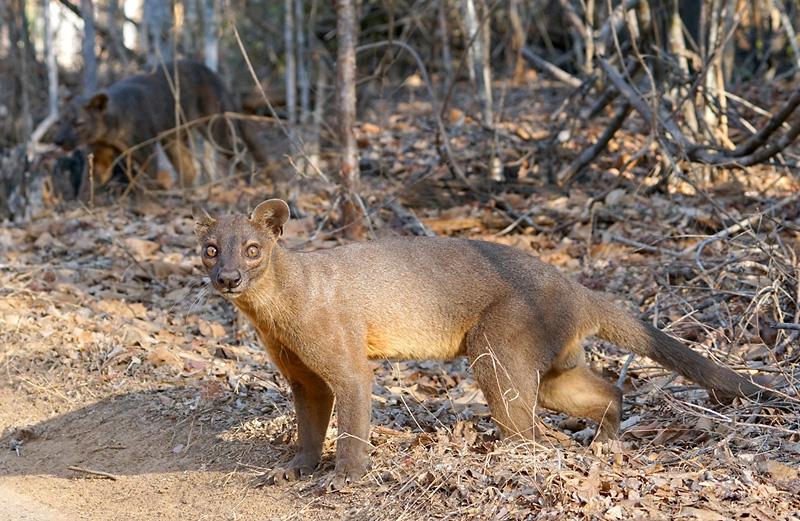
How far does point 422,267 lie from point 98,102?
25.6 feet

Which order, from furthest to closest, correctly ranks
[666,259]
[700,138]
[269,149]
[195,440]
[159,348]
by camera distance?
[269,149]
[700,138]
[666,259]
[159,348]
[195,440]

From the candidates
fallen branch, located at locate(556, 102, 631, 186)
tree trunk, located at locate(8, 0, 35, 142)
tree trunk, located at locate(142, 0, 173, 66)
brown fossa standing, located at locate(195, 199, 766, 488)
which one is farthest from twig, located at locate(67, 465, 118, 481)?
tree trunk, located at locate(142, 0, 173, 66)

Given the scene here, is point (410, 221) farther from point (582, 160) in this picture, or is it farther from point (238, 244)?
→ point (238, 244)

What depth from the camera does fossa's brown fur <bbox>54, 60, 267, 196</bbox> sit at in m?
12.2

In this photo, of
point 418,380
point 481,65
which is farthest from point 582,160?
point 418,380

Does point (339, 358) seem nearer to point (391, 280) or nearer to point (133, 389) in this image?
point (391, 280)

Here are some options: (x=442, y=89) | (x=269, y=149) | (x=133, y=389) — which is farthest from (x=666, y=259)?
(x=442, y=89)

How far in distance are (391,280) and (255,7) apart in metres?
13.2

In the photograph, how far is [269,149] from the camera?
13414 mm

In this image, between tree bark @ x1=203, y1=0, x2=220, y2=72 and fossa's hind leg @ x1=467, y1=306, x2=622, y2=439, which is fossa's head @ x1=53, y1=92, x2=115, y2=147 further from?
fossa's hind leg @ x1=467, y1=306, x2=622, y2=439

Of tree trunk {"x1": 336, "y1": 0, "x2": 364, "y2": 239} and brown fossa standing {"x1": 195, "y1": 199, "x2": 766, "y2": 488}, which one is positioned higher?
tree trunk {"x1": 336, "y1": 0, "x2": 364, "y2": 239}

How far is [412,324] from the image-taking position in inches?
220

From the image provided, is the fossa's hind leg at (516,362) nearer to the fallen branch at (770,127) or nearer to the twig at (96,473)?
the twig at (96,473)

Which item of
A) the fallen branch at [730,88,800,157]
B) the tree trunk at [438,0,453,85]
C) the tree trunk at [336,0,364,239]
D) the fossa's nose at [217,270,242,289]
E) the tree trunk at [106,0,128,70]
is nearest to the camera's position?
the fossa's nose at [217,270,242,289]
